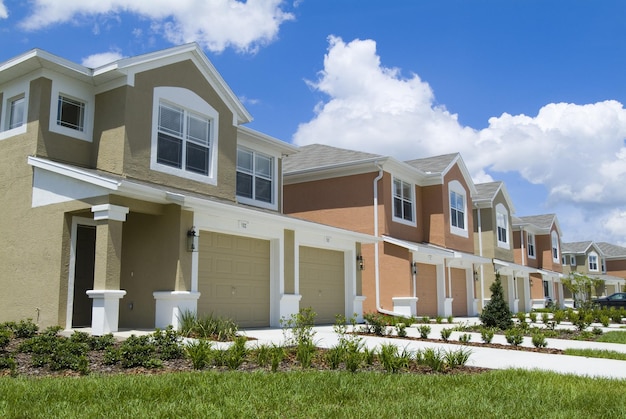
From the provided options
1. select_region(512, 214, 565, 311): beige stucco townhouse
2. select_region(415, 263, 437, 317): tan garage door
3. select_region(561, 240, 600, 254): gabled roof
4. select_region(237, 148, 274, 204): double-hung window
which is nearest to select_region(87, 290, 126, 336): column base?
select_region(237, 148, 274, 204): double-hung window

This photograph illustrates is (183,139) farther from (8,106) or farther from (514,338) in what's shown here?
(514,338)

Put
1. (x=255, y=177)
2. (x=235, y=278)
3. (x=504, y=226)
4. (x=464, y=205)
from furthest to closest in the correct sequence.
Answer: (x=504, y=226) → (x=464, y=205) → (x=255, y=177) → (x=235, y=278)

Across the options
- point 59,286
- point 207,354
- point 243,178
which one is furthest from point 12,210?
point 207,354

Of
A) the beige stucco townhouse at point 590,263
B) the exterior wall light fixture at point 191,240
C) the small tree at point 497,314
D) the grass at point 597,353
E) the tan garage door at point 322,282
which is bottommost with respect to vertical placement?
the grass at point 597,353

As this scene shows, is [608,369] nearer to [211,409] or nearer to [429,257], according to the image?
[211,409]

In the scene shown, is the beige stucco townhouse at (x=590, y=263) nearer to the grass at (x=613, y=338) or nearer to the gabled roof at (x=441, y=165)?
the gabled roof at (x=441, y=165)

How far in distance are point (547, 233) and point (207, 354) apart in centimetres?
4261

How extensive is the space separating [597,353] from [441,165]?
1727 centimetres

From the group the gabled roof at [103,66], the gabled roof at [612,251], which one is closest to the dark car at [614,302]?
the gabled roof at [612,251]

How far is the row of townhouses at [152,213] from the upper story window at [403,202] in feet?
7.37

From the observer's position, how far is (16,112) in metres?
14.9

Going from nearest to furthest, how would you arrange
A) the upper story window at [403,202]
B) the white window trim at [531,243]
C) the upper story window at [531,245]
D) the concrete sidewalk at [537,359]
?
the concrete sidewalk at [537,359] → the upper story window at [403,202] → the white window trim at [531,243] → the upper story window at [531,245]

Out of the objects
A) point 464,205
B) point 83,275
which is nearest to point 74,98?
point 83,275

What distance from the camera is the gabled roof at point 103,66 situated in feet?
46.1
